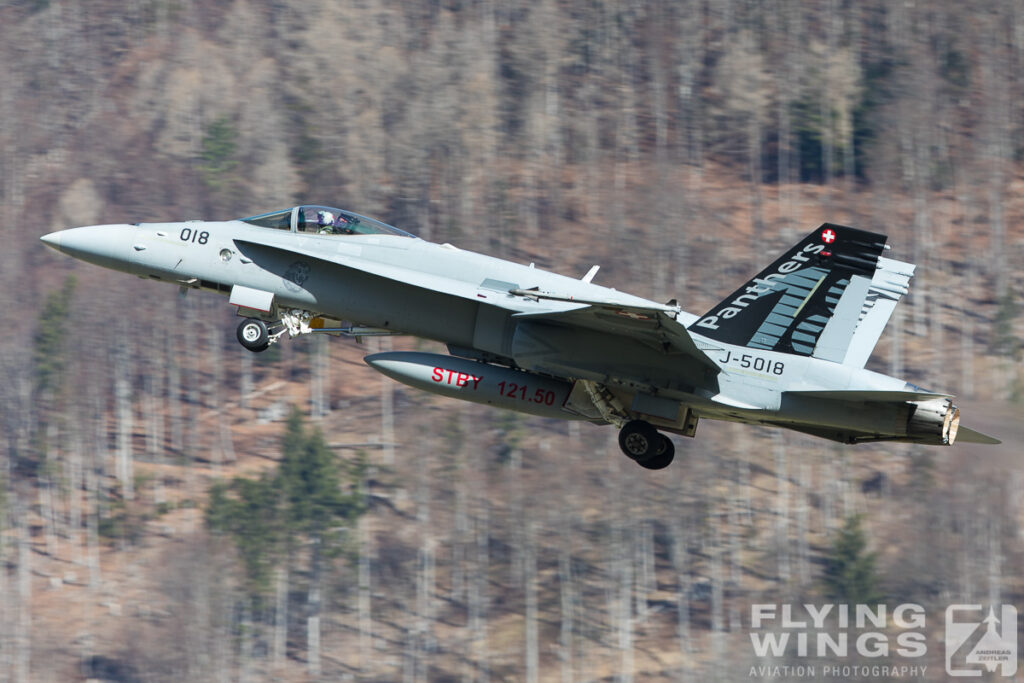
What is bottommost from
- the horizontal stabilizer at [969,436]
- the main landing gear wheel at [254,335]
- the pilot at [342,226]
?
the horizontal stabilizer at [969,436]

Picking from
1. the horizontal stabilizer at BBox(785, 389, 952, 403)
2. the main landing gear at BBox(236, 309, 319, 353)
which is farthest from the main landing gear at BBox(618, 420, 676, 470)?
the main landing gear at BBox(236, 309, 319, 353)

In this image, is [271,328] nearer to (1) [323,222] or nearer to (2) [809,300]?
(1) [323,222]

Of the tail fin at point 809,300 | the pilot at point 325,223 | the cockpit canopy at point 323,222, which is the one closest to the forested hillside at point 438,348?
the tail fin at point 809,300

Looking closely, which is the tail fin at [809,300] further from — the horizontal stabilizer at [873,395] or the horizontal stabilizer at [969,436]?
the horizontal stabilizer at [969,436]

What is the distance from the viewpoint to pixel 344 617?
6075 cm

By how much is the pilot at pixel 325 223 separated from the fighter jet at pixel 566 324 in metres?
0.02

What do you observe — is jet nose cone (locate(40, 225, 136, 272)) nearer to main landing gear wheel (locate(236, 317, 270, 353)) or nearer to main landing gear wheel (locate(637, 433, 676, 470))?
main landing gear wheel (locate(236, 317, 270, 353))

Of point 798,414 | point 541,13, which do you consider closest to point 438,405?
point 541,13

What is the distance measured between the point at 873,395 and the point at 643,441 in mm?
3918

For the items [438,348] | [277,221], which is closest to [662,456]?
[277,221]

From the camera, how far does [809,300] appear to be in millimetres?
22141

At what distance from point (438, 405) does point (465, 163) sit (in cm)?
1736

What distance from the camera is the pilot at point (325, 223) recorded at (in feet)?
76.6

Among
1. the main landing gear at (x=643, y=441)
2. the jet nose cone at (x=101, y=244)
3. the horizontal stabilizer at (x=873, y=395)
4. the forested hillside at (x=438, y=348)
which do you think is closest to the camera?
the horizontal stabilizer at (x=873, y=395)
